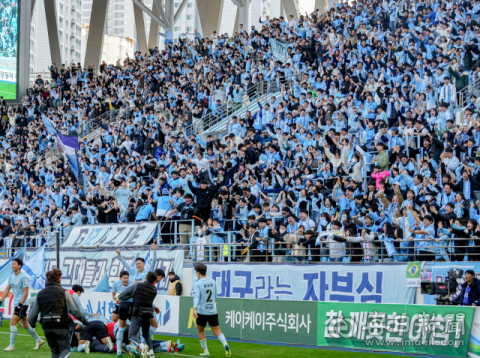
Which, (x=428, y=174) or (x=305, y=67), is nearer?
(x=428, y=174)

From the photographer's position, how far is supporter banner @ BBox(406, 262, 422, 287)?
1358 centimetres

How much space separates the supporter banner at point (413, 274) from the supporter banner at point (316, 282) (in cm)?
11

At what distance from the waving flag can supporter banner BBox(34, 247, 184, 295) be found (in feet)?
19.3

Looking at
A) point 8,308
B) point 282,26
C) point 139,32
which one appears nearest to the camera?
point 8,308

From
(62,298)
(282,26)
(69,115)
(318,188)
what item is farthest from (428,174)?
(69,115)

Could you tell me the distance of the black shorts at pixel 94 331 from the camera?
41.2 ft

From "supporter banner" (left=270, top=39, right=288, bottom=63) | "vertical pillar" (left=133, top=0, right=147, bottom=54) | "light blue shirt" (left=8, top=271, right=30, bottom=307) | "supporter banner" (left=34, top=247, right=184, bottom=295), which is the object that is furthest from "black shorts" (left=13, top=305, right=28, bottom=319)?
"vertical pillar" (left=133, top=0, right=147, bottom=54)

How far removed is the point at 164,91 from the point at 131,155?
549cm

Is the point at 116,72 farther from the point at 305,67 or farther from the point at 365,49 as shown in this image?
the point at 365,49

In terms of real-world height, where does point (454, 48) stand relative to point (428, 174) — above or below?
above

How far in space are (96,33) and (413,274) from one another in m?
38.9

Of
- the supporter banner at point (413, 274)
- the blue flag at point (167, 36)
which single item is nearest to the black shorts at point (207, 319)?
the supporter banner at point (413, 274)

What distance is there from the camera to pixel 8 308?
62.7 ft

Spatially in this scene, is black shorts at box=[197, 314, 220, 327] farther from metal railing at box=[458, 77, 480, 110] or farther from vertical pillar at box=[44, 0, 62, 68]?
vertical pillar at box=[44, 0, 62, 68]
